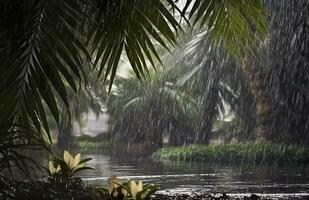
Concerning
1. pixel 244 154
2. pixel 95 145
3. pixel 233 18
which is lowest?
pixel 244 154

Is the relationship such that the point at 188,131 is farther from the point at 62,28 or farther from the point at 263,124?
the point at 62,28

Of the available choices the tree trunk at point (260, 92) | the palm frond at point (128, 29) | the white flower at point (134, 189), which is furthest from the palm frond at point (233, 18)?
the tree trunk at point (260, 92)

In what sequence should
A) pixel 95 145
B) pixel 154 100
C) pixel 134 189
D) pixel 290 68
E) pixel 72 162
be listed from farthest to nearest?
pixel 154 100 < pixel 95 145 < pixel 290 68 < pixel 72 162 < pixel 134 189

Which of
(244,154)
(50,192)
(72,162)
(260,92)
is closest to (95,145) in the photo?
(244,154)

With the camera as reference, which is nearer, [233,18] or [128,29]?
[128,29]

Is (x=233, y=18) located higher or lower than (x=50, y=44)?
higher

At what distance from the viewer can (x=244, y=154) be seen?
1048 cm

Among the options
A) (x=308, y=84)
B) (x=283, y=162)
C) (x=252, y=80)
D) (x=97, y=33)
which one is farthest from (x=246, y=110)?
(x=97, y=33)

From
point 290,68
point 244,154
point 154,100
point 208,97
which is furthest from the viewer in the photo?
point 154,100

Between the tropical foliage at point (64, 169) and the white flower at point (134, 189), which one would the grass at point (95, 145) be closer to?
the tropical foliage at point (64, 169)

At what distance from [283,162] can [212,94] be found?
5.40m

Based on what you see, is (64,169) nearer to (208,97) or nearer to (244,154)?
(244,154)

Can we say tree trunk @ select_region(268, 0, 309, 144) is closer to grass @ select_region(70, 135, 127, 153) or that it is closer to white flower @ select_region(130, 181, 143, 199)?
grass @ select_region(70, 135, 127, 153)

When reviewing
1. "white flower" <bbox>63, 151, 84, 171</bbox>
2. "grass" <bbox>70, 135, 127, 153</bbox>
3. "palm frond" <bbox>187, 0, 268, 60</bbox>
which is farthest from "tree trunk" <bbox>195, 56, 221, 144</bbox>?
"palm frond" <bbox>187, 0, 268, 60</bbox>
